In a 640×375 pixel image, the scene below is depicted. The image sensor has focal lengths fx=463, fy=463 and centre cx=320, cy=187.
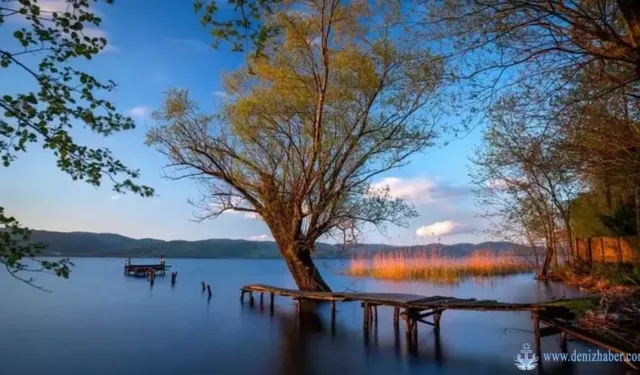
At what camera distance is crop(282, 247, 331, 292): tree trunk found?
1675 cm

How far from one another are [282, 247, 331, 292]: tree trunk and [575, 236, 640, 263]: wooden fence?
1087cm

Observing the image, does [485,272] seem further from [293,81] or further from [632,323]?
[632,323]

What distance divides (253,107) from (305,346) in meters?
8.03

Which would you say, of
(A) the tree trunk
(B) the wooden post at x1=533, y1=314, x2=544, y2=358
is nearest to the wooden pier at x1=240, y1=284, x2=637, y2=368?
(B) the wooden post at x1=533, y1=314, x2=544, y2=358

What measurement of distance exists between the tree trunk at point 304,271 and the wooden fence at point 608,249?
10.9 meters

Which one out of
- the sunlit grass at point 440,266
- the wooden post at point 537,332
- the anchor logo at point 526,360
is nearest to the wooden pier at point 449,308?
the wooden post at point 537,332

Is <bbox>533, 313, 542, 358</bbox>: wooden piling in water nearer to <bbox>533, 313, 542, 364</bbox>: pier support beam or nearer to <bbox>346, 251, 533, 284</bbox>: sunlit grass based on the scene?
<bbox>533, 313, 542, 364</bbox>: pier support beam

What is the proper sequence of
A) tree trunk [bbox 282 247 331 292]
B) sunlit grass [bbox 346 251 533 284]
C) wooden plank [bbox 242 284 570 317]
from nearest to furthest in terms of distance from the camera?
wooden plank [bbox 242 284 570 317]
tree trunk [bbox 282 247 331 292]
sunlit grass [bbox 346 251 533 284]

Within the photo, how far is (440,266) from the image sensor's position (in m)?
25.9

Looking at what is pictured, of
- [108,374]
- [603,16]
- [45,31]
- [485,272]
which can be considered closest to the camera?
[45,31]

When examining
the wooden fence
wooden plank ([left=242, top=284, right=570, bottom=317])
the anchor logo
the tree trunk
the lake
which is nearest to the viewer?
the anchor logo

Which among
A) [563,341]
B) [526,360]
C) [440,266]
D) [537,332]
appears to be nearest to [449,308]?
[526,360]

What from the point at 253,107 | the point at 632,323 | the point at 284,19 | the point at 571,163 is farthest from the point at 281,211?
the point at 632,323

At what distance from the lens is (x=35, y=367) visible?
9.21 metres
